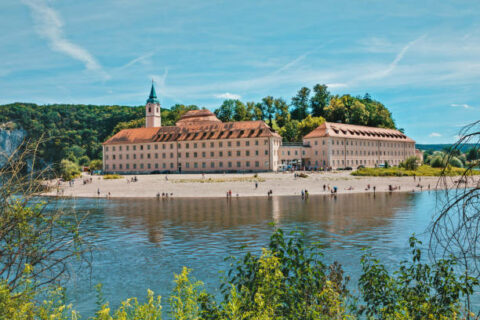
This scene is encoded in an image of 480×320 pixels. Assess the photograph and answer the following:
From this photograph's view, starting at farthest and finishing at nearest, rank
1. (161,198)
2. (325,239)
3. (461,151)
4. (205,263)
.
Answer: (161,198) < (325,239) < (205,263) < (461,151)

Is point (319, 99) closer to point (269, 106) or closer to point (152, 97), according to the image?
point (269, 106)

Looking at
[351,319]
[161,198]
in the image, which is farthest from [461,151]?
[161,198]

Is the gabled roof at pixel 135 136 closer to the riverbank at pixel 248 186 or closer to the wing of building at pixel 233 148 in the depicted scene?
the wing of building at pixel 233 148

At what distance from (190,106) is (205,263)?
147 meters

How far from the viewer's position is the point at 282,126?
14100 centimetres

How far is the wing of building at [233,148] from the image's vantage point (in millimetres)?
103812

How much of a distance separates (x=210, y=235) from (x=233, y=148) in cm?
Answer: 7513

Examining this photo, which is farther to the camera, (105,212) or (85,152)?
(85,152)

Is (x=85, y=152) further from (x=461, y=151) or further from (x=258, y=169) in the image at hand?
(x=461, y=151)

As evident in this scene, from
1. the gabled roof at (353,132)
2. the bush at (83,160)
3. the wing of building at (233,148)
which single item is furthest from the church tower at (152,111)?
the gabled roof at (353,132)

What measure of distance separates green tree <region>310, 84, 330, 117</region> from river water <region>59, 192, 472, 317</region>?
9308 cm

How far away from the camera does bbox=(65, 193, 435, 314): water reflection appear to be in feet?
65.4

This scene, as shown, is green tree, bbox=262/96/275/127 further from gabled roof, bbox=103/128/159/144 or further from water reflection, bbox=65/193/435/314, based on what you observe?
water reflection, bbox=65/193/435/314

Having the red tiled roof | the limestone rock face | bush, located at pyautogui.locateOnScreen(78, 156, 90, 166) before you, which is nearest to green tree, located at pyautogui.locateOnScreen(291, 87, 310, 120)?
the red tiled roof
